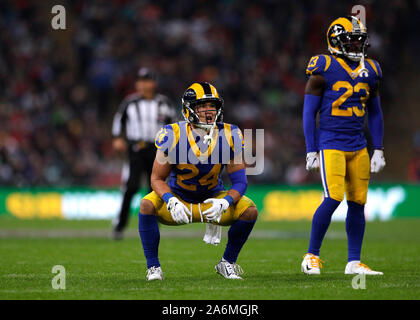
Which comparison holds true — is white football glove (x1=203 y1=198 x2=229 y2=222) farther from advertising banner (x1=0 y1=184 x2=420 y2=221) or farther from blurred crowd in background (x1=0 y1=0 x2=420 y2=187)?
blurred crowd in background (x1=0 y1=0 x2=420 y2=187)

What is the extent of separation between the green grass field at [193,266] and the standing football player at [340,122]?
500 mm

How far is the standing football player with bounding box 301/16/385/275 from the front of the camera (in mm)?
5969

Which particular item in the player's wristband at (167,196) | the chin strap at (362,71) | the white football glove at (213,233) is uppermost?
the chin strap at (362,71)

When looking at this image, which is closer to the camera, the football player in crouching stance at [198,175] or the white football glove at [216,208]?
the white football glove at [216,208]

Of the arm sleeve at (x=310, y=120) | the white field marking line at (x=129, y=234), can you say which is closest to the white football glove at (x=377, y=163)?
the arm sleeve at (x=310, y=120)

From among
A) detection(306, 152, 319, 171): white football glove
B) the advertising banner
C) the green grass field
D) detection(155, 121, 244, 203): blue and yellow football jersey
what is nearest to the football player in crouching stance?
detection(155, 121, 244, 203): blue and yellow football jersey

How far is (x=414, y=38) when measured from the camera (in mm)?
17656

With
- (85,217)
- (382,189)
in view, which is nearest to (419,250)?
(382,189)

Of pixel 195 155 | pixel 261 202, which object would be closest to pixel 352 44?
pixel 195 155

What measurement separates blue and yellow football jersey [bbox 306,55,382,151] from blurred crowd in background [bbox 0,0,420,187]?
935 cm

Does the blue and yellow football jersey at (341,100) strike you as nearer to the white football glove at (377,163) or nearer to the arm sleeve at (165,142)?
the white football glove at (377,163)

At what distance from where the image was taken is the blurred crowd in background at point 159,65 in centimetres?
1573

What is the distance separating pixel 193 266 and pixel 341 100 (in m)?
1.89
